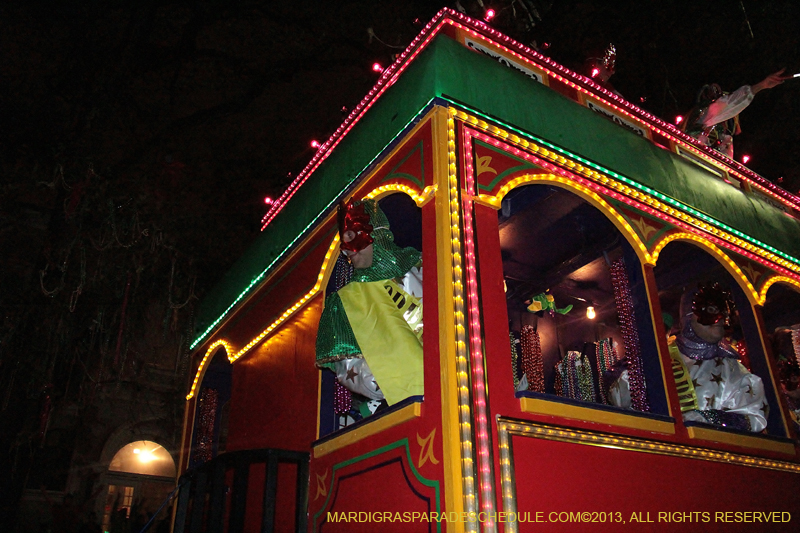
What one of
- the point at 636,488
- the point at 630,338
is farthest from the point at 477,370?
the point at 630,338

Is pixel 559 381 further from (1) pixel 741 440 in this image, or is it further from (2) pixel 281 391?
(2) pixel 281 391

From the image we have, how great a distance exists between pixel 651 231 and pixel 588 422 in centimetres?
234

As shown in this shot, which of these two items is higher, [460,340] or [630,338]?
[630,338]

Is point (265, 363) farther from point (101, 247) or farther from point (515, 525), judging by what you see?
point (101, 247)

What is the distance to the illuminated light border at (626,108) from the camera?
505 cm

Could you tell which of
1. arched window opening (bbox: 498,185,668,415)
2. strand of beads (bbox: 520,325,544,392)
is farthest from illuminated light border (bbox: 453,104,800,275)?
strand of beads (bbox: 520,325,544,392)

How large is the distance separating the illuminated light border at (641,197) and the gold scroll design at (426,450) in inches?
68.6

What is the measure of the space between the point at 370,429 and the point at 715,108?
5877 millimetres

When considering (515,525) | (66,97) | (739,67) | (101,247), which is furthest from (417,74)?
(101,247)

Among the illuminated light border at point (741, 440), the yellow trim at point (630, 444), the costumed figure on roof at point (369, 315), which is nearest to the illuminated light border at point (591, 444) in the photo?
the yellow trim at point (630, 444)

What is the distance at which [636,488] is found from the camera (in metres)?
3.63

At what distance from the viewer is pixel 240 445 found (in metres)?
6.61

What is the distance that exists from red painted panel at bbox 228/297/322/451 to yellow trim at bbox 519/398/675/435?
2312 mm

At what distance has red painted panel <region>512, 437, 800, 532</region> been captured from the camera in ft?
10.4
